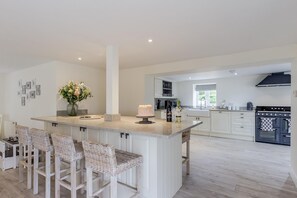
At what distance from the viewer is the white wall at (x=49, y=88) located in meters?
3.75

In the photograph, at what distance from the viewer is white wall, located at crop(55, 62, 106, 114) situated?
3.76 m

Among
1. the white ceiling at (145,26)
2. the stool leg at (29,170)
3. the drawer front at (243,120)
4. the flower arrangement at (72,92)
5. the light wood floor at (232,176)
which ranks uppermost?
the white ceiling at (145,26)

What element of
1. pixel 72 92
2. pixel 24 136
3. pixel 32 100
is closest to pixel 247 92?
pixel 72 92

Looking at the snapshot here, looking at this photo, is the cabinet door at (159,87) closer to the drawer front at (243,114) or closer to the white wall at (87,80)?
the white wall at (87,80)

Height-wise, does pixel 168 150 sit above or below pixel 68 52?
below

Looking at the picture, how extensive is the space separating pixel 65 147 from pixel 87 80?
270 cm

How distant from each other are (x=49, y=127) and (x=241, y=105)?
5.79m

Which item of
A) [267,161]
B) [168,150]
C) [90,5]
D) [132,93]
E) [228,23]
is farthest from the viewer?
[132,93]

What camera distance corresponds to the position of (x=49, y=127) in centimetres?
315

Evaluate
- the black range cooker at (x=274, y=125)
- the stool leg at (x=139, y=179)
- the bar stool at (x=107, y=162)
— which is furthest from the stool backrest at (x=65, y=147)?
the black range cooker at (x=274, y=125)

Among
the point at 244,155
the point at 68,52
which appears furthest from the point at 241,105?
the point at 68,52

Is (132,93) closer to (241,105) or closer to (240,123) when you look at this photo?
(240,123)

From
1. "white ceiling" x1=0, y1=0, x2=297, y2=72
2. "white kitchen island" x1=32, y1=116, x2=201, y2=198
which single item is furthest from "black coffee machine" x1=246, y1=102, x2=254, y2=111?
"white kitchen island" x1=32, y1=116, x2=201, y2=198

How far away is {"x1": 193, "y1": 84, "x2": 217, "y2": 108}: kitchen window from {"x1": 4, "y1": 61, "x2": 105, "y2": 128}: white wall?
3921 millimetres
